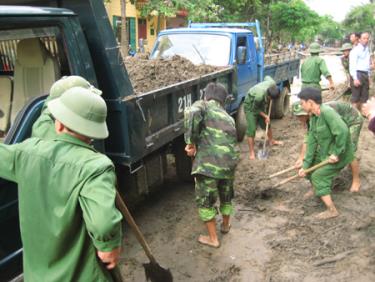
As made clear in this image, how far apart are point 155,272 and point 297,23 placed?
17.0m

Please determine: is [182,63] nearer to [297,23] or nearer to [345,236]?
[345,236]

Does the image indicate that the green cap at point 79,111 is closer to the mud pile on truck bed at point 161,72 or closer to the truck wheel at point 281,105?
the mud pile on truck bed at point 161,72

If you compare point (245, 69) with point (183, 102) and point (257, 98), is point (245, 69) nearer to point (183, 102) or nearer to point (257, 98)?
point (257, 98)

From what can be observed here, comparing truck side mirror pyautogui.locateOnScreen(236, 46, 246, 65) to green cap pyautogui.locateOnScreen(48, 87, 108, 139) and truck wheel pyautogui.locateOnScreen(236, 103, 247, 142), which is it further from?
green cap pyautogui.locateOnScreen(48, 87, 108, 139)

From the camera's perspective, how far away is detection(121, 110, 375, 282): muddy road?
3629 mm

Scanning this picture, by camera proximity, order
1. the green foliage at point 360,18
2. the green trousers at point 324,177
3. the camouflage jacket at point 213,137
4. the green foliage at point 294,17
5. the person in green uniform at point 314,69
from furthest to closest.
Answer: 1. the green foliage at point 360,18
2. the green foliage at point 294,17
3. the person in green uniform at point 314,69
4. the green trousers at point 324,177
5. the camouflage jacket at point 213,137

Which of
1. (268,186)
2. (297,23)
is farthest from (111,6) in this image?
(268,186)

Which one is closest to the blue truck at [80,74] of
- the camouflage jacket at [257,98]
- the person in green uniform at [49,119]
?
the person in green uniform at [49,119]

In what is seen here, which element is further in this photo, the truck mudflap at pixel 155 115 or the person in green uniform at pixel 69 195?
the truck mudflap at pixel 155 115

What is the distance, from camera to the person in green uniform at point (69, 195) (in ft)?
5.68

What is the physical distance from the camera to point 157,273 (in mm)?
2990

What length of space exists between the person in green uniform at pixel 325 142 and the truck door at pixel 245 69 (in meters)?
2.78

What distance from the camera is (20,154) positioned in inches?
74.4

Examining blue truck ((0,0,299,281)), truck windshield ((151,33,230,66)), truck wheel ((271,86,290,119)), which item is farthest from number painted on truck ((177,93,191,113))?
truck wheel ((271,86,290,119))
